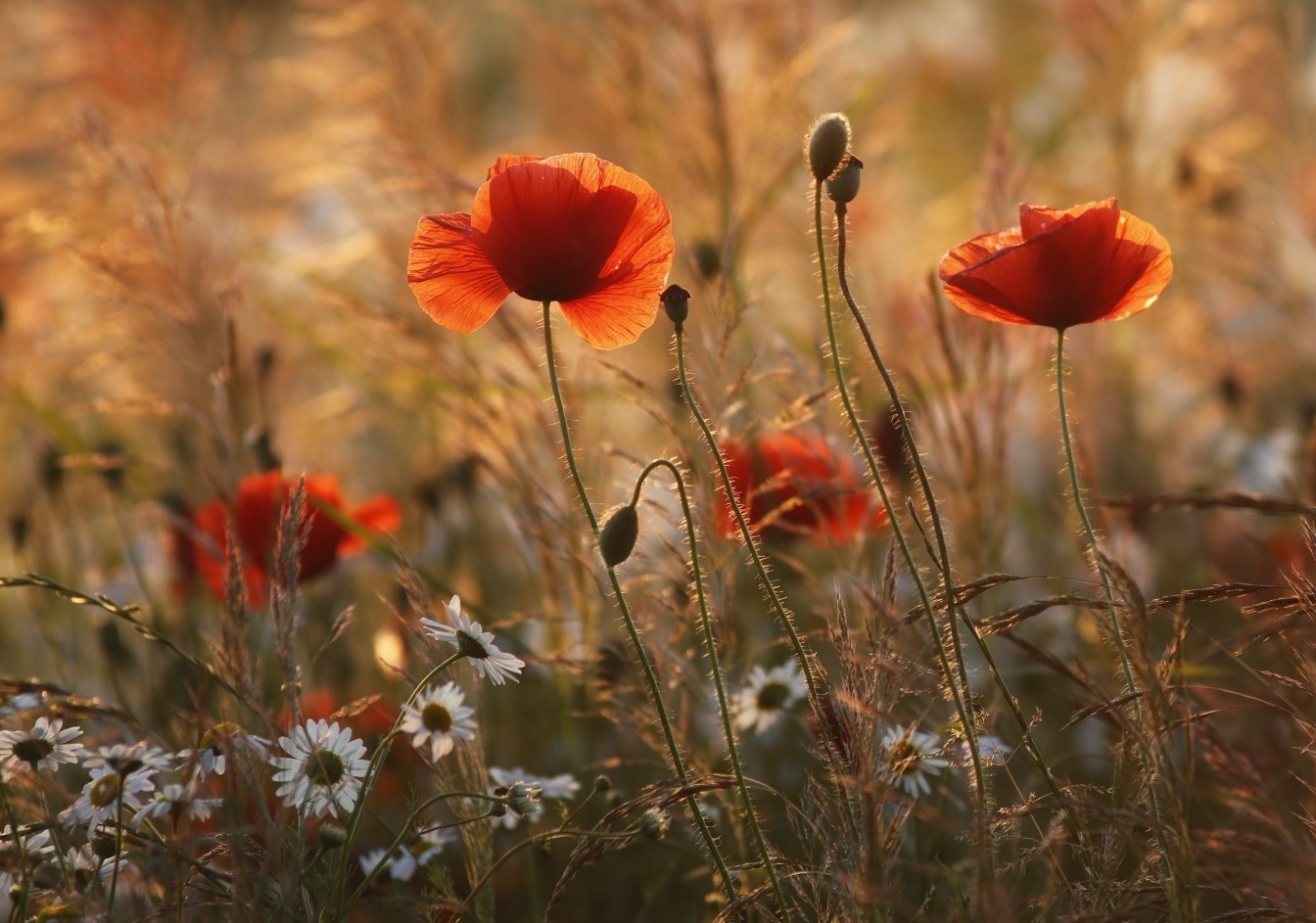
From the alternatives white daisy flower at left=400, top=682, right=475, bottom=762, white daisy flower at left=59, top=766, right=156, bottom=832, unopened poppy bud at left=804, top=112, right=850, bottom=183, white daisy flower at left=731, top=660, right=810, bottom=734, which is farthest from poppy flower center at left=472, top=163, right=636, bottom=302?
white daisy flower at left=731, top=660, right=810, bottom=734

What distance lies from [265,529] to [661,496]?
27.1 inches

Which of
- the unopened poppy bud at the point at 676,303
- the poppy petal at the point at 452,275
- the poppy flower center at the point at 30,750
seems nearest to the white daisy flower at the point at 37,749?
the poppy flower center at the point at 30,750

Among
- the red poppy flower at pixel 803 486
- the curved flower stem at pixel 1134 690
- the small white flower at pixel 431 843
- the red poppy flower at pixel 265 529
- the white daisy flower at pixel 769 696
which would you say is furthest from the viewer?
the red poppy flower at pixel 265 529

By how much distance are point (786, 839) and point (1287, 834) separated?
1096mm

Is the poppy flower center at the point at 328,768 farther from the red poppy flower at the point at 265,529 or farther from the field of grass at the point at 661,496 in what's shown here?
the red poppy flower at the point at 265,529

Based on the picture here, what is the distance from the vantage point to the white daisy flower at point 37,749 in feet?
3.28

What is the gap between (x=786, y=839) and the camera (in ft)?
6.04

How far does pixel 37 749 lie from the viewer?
100 centimetres

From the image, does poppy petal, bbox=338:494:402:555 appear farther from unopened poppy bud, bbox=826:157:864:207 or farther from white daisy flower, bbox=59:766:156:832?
unopened poppy bud, bbox=826:157:864:207

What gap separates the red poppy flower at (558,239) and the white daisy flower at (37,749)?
1.54ft

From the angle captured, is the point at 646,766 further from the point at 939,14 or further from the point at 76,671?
the point at 939,14

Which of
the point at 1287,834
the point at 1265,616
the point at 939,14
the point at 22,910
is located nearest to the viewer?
the point at 1287,834

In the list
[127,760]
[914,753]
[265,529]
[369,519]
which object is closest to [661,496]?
[369,519]

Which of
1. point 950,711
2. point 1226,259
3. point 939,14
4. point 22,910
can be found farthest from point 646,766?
point 939,14
